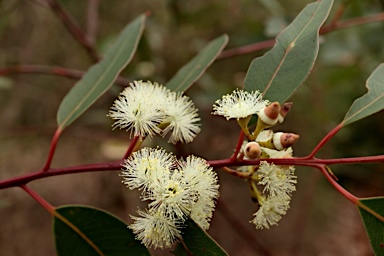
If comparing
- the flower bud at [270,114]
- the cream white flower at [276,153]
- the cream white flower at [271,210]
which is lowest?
the cream white flower at [271,210]

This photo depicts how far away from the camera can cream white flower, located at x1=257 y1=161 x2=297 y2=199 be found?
0.86 m

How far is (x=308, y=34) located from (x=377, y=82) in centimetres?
17

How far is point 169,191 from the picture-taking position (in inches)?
32.1

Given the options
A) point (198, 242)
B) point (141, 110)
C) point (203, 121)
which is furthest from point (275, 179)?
point (203, 121)

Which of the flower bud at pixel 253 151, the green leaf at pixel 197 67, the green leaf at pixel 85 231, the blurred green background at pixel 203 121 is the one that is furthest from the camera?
the blurred green background at pixel 203 121

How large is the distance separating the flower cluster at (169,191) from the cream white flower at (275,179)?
87mm

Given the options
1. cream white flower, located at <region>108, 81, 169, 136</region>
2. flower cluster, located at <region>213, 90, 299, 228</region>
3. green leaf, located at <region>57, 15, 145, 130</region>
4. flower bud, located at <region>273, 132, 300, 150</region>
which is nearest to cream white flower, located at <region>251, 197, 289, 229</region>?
flower cluster, located at <region>213, 90, 299, 228</region>

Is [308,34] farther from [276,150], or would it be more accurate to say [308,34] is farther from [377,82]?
[276,150]

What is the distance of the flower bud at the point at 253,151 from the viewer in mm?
811

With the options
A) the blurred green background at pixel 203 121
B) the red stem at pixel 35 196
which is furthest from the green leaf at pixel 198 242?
the blurred green background at pixel 203 121

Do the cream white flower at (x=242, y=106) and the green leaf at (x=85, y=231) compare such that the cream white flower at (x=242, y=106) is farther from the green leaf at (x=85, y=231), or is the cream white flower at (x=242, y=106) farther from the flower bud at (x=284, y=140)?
the green leaf at (x=85, y=231)

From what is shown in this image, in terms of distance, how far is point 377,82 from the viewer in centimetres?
98

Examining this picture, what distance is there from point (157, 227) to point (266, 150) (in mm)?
236

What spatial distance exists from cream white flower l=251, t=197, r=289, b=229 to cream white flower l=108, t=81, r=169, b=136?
24 centimetres
